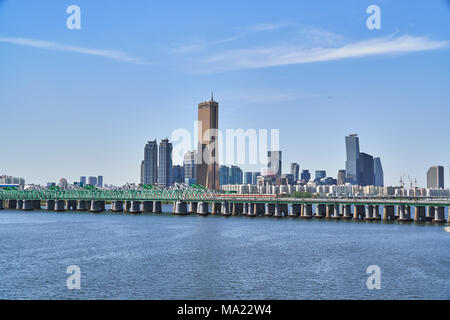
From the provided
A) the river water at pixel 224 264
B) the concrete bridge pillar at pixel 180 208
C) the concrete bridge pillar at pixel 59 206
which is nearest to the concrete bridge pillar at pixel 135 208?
the concrete bridge pillar at pixel 180 208

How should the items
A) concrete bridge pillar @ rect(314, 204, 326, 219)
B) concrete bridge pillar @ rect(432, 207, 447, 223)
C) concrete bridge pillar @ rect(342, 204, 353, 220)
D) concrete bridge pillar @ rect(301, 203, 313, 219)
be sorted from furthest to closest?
concrete bridge pillar @ rect(301, 203, 313, 219)
concrete bridge pillar @ rect(314, 204, 326, 219)
concrete bridge pillar @ rect(342, 204, 353, 220)
concrete bridge pillar @ rect(432, 207, 447, 223)

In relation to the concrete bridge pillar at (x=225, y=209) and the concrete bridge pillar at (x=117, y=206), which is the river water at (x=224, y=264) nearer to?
the concrete bridge pillar at (x=225, y=209)

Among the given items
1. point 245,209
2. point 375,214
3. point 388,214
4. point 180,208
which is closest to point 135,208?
point 180,208

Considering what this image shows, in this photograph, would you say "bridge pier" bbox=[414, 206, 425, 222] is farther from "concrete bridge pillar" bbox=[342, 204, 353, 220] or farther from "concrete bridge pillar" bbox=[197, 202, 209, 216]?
"concrete bridge pillar" bbox=[197, 202, 209, 216]

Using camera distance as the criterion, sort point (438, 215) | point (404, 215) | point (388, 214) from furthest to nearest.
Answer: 1. point (388, 214)
2. point (404, 215)
3. point (438, 215)

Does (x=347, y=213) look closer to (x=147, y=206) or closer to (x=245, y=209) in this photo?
(x=245, y=209)

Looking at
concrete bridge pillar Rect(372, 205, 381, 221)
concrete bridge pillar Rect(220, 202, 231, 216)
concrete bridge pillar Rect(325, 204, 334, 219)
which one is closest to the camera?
concrete bridge pillar Rect(372, 205, 381, 221)

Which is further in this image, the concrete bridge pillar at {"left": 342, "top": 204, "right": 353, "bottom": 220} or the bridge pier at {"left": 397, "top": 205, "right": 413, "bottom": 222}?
the concrete bridge pillar at {"left": 342, "top": 204, "right": 353, "bottom": 220}

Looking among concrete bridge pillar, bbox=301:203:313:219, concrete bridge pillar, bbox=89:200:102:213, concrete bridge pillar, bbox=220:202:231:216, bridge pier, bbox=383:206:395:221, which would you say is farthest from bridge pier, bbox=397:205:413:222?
concrete bridge pillar, bbox=89:200:102:213
